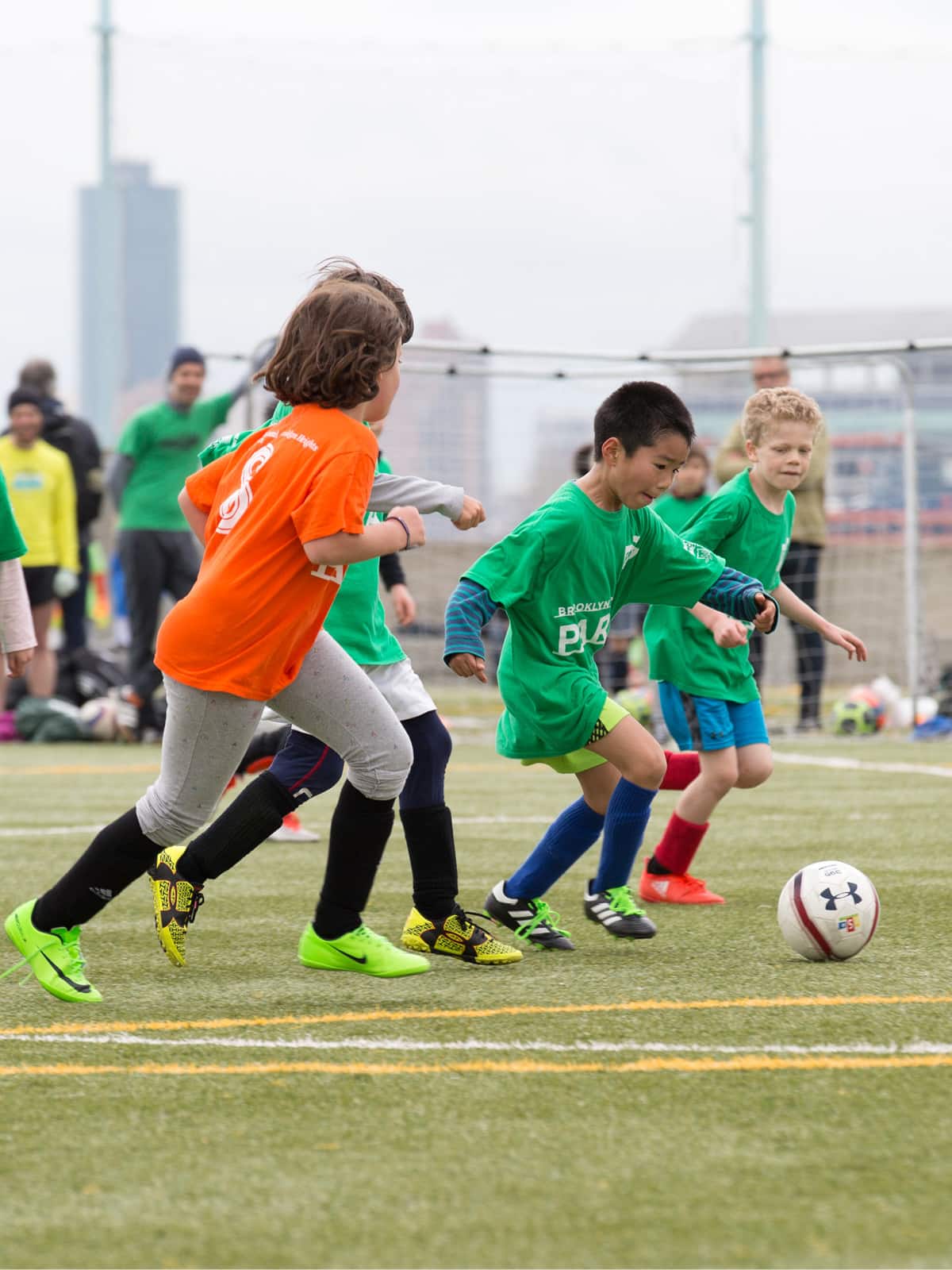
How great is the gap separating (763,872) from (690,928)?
1103mm

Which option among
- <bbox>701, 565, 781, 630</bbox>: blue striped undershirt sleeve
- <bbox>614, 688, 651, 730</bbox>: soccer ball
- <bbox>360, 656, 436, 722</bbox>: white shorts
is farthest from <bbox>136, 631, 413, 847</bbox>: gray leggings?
<bbox>614, 688, 651, 730</bbox>: soccer ball

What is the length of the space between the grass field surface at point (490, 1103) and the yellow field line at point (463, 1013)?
11 mm

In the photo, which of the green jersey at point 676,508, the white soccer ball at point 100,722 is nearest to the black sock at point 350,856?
the green jersey at point 676,508

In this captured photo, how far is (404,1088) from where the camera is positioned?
2.95 m

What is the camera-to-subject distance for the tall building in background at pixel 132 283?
52.9 feet

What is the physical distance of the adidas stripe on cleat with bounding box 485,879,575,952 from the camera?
4.54 m

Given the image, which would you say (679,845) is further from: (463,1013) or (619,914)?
(463,1013)

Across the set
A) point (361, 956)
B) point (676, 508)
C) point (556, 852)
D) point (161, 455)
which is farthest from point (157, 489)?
point (361, 956)

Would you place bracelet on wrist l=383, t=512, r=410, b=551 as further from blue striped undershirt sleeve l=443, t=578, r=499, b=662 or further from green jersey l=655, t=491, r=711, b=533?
green jersey l=655, t=491, r=711, b=533

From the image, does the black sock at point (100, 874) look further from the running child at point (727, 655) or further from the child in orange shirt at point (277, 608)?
the running child at point (727, 655)

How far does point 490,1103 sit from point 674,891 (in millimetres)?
2570

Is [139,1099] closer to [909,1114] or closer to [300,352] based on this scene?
[909,1114]

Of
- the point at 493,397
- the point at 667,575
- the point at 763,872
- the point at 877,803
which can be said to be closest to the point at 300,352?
the point at 667,575

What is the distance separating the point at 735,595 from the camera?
462 centimetres
